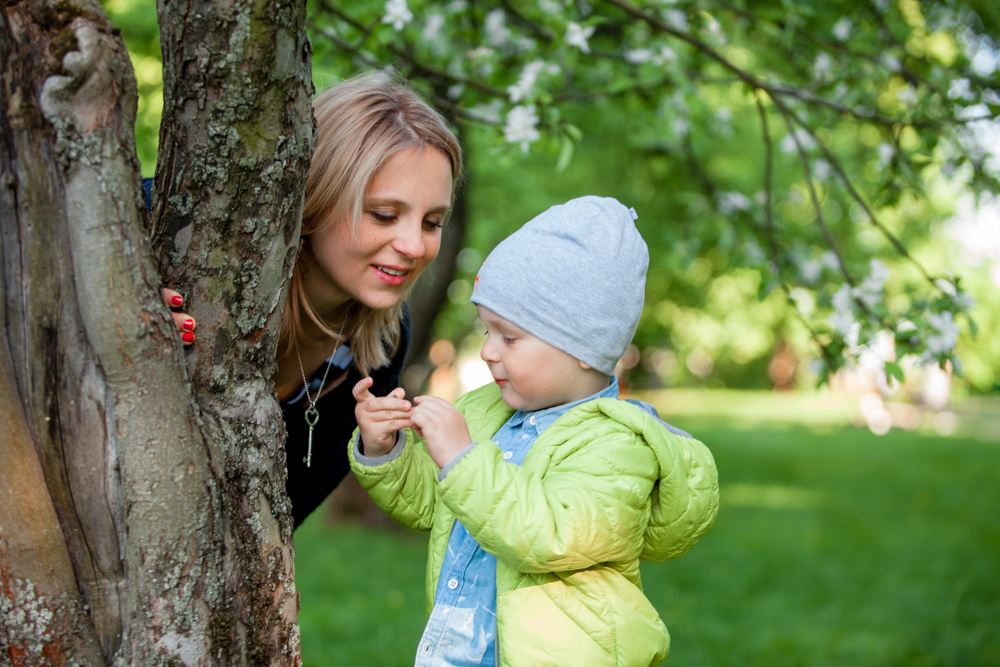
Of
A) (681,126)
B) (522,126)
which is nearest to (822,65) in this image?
(681,126)

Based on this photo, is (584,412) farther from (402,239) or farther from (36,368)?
(36,368)

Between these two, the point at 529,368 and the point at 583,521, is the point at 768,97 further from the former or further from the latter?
the point at 583,521

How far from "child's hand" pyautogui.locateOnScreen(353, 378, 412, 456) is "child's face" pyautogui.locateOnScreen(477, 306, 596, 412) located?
21cm

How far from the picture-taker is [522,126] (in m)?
2.99

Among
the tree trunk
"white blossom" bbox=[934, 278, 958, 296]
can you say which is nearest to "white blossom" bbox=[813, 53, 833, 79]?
"white blossom" bbox=[934, 278, 958, 296]

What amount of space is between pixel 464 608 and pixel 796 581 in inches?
194

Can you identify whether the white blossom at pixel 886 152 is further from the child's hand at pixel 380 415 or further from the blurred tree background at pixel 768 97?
the child's hand at pixel 380 415

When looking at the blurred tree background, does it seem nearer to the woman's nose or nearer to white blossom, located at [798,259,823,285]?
white blossom, located at [798,259,823,285]

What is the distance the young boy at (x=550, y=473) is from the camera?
5.34 feet

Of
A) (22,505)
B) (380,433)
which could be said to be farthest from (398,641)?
(22,505)

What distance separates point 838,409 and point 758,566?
71.3 feet

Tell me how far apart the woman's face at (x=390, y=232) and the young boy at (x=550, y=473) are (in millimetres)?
268

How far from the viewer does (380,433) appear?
185 centimetres

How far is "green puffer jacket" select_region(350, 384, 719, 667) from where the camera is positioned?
1604 millimetres
